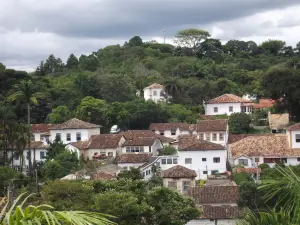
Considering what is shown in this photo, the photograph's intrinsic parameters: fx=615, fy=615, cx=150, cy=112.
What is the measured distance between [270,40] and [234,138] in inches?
2531

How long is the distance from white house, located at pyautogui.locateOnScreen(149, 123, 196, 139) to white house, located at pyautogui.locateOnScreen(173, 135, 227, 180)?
28.6ft

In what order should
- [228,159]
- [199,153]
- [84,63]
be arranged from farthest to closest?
[84,63], [228,159], [199,153]

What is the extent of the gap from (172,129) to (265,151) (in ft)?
34.2

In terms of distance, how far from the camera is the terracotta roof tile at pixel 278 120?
163 ft

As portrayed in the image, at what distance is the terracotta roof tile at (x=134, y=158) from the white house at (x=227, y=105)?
698 inches

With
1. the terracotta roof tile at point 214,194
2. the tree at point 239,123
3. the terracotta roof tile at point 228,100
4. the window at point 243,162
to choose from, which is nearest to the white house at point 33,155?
the window at point 243,162

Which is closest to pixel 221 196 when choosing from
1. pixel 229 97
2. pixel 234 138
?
pixel 234 138

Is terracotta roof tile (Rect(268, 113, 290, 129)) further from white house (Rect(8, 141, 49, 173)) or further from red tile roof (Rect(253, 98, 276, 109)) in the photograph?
white house (Rect(8, 141, 49, 173))

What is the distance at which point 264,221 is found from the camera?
5.02 meters

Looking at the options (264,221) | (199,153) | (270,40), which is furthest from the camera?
(270,40)

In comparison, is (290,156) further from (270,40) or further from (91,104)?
(270,40)

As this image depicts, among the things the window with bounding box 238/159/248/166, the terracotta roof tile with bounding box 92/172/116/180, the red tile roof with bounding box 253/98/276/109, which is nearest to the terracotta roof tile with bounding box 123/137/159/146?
the window with bounding box 238/159/248/166

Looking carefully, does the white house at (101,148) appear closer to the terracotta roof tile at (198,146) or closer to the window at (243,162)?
the terracotta roof tile at (198,146)

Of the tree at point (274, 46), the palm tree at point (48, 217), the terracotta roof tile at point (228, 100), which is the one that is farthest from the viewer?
the tree at point (274, 46)
